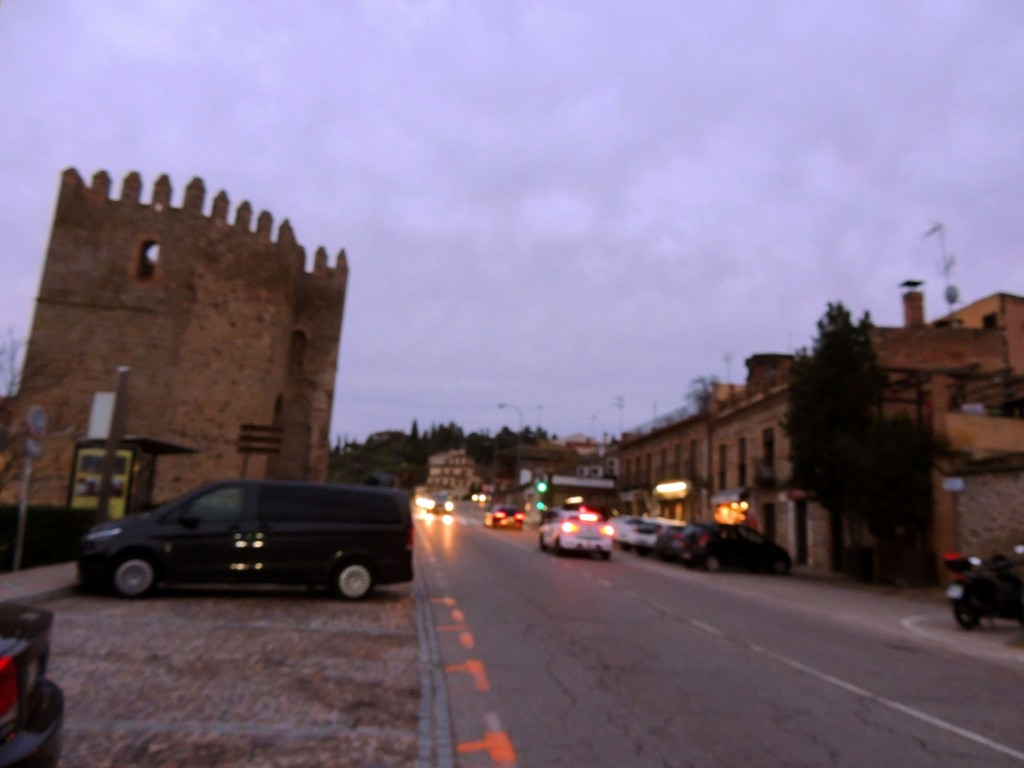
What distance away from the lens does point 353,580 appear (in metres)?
13.2

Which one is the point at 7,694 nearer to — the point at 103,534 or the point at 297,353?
the point at 103,534

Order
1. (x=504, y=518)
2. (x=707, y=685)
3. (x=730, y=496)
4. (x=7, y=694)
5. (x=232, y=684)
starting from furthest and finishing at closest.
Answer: (x=504, y=518)
(x=730, y=496)
(x=707, y=685)
(x=232, y=684)
(x=7, y=694)

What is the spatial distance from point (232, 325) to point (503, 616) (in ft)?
87.0

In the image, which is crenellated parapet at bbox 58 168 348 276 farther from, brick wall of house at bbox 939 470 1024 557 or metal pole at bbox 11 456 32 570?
brick wall of house at bbox 939 470 1024 557

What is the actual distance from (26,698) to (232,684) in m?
3.87

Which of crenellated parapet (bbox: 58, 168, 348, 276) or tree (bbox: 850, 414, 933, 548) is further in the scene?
crenellated parapet (bbox: 58, 168, 348, 276)

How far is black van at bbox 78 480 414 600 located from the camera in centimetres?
1203

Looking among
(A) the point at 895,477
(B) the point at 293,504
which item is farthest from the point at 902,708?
(A) the point at 895,477

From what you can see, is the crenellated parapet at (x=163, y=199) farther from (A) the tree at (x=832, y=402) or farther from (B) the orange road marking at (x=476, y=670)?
(B) the orange road marking at (x=476, y=670)

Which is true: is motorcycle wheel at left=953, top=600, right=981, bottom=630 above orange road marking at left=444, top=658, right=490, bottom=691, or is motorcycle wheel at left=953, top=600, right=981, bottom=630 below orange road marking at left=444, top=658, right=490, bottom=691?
above

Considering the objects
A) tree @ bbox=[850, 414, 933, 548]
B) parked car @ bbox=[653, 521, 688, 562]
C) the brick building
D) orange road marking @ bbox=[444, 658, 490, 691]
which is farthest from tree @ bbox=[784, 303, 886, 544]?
orange road marking @ bbox=[444, 658, 490, 691]

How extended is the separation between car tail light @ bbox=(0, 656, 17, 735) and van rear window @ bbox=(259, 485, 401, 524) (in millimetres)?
9703

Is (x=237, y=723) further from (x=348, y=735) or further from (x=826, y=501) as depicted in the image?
(x=826, y=501)

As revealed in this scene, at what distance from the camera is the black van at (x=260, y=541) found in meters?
12.0
